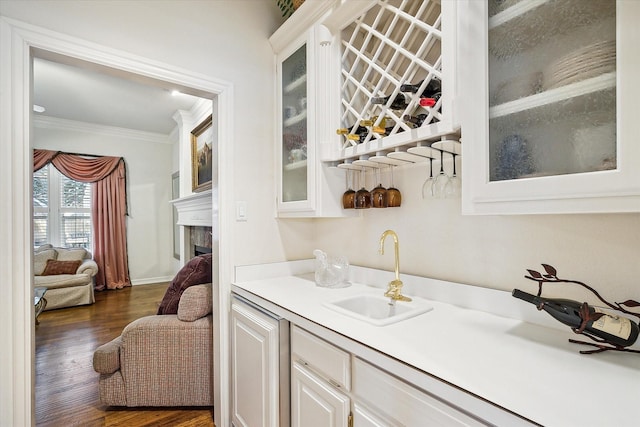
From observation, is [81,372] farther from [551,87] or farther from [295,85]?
[551,87]

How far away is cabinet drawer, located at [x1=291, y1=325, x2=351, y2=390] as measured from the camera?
1.03 m

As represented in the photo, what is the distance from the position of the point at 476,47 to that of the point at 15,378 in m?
2.17

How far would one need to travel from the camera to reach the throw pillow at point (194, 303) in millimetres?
2045

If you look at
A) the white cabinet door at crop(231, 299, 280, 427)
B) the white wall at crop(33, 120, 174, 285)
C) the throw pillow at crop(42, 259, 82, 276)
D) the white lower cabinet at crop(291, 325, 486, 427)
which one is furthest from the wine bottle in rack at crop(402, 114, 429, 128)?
the white wall at crop(33, 120, 174, 285)

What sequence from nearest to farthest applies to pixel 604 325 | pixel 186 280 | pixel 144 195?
1. pixel 604 325
2. pixel 186 280
3. pixel 144 195

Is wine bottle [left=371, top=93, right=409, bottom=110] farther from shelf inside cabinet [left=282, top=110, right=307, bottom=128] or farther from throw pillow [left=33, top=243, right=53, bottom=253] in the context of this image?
throw pillow [left=33, top=243, right=53, bottom=253]

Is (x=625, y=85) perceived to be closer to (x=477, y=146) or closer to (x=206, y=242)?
(x=477, y=146)

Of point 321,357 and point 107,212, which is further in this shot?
point 107,212

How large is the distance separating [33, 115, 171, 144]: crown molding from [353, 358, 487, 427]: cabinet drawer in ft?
19.1

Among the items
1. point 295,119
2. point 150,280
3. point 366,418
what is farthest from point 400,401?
point 150,280

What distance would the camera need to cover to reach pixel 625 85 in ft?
2.32

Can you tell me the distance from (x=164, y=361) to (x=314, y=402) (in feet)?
4.41

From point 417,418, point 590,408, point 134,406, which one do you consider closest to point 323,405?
point 417,418

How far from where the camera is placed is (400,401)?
0.85m
